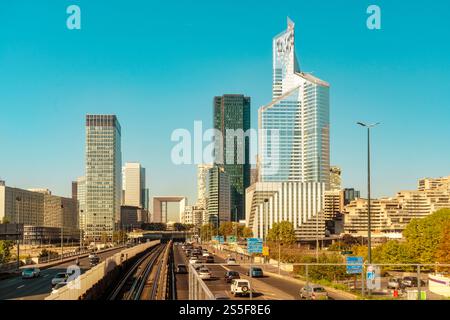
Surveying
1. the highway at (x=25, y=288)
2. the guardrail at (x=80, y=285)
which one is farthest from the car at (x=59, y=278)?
the guardrail at (x=80, y=285)

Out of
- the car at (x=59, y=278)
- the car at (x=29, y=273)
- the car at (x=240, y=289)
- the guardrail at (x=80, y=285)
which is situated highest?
the guardrail at (x=80, y=285)

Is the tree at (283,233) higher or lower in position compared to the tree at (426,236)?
lower

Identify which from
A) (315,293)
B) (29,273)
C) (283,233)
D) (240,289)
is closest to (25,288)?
(29,273)

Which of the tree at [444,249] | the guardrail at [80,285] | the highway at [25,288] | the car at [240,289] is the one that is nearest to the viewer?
the guardrail at [80,285]

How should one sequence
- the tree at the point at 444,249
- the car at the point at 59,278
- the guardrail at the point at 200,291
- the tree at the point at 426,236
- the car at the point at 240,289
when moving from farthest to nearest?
the tree at the point at 426,236
the tree at the point at 444,249
the car at the point at 59,278
the car at the point at 240,289
the guardrail at the point at 200,291

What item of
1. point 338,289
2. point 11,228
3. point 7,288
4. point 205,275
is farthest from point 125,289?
point 11,228

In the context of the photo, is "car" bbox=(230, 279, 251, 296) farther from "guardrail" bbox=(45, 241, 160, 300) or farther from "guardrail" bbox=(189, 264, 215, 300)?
"guardrail" bbox=(189, 264, 215, 300)

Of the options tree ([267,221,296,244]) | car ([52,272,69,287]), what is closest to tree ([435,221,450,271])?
car ([52,272,69,287])

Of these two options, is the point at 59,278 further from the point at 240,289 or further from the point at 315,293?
the point at 315,293

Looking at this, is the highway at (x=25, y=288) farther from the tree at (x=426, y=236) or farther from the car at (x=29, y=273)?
the tree at (x=426, y=236)

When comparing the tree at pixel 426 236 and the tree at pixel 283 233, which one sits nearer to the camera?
the tree at pixel 426 236
